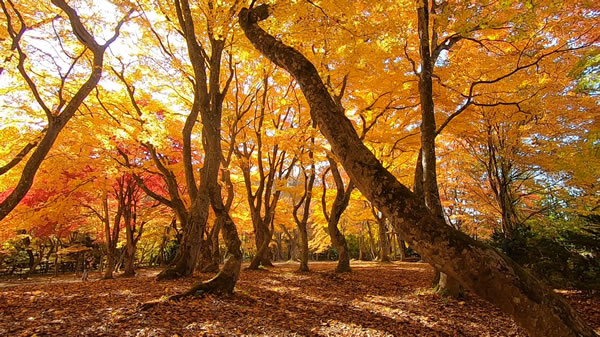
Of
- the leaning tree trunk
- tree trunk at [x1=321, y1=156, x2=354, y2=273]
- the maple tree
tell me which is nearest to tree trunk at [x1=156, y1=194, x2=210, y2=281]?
the maple tree

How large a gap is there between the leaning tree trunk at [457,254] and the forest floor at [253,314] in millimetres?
2997

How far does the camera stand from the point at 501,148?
11.5 metres

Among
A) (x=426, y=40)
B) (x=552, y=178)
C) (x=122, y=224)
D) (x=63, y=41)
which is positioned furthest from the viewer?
(x=122, y=224)

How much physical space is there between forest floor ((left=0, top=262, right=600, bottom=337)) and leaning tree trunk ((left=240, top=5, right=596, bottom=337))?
2997 mm

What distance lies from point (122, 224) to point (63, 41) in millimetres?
14966

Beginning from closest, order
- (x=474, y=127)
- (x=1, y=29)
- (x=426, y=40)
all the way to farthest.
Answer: (x=426, y=40) < (x=1, y=29) < (x=474, y=127)

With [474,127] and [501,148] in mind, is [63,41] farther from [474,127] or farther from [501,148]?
[501,148]

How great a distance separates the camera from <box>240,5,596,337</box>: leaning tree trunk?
2.16 meters

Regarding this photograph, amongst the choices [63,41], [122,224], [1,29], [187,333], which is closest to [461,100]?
[187,333]

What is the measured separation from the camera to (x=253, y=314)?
545cm

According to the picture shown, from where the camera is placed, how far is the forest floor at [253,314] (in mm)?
4301

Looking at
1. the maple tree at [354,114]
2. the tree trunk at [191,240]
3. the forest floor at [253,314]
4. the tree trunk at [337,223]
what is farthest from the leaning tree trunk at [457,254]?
the tree trunk at [337,223]

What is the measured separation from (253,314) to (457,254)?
4321 millimetres

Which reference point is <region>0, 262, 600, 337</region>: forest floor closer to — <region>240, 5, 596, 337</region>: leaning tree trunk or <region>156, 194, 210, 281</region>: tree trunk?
<region>156, 194, 210, 281</region>: tree trunk
